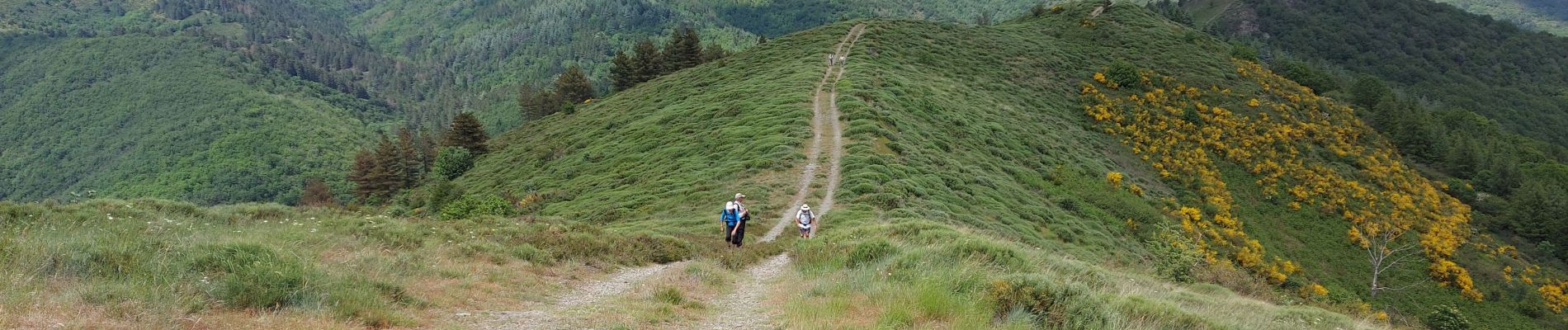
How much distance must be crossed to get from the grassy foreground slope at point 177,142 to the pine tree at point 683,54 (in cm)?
8543

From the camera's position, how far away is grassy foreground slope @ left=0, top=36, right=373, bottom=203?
145m

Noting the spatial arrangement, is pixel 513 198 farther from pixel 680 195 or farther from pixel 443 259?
pixel 443 259

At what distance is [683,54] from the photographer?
79.5 meters

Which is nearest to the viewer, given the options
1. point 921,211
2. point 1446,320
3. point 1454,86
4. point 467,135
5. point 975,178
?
point 921,211

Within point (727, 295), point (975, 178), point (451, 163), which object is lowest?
point (451, 163)

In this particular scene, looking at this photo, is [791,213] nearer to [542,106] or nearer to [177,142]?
[542,106]

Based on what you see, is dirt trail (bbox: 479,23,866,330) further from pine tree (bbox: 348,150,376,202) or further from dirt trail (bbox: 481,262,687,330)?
pine tree (bbox: 348,150,376,202)

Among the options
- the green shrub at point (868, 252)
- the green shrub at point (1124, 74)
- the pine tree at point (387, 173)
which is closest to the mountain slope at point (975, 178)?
the green shrub at point (868, 252)

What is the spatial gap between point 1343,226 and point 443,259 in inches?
2060

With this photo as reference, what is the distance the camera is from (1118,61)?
229 ft

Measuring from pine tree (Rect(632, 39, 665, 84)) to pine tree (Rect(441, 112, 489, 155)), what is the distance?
21316 mm

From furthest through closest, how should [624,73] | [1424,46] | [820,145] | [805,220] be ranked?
1. [1424,46]
2. [624,73]
3. [820,145]
4. [805,220]

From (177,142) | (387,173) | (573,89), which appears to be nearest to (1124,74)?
(573,89)

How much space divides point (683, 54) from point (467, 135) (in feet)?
89.9
